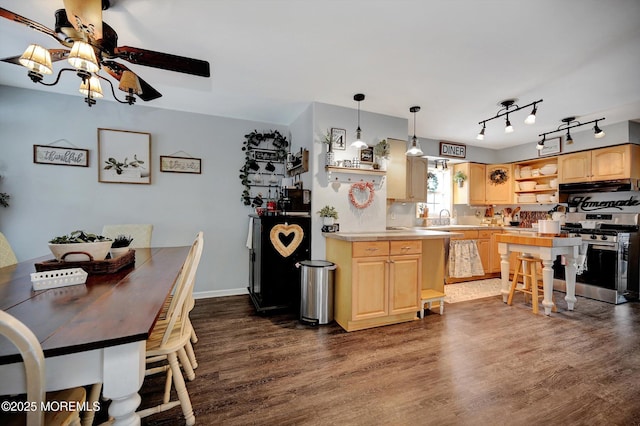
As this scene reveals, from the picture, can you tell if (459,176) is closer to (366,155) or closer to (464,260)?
(464,260)

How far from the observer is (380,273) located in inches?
111

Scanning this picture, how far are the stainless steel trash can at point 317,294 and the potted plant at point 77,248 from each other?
1.81 meters

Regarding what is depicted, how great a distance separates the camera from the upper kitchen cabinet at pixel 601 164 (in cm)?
380

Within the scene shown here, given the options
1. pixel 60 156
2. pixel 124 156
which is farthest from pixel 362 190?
pixel 60 156

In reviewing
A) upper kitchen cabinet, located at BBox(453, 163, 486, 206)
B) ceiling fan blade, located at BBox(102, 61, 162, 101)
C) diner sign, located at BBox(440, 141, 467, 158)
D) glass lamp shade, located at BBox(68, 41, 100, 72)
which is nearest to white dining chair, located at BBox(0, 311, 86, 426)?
glass lamp shade, located at BBox(68, 41, 100, 72)

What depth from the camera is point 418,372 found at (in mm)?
2023

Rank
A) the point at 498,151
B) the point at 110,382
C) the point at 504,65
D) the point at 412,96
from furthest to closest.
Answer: the point at 498,151 < the point at 412,96 < the point at 504,65 < the point at 110,382

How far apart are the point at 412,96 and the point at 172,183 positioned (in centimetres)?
333

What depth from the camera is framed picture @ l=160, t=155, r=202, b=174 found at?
3592 millimetres

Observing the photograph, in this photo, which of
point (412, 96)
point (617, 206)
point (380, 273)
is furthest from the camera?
point (617, 206)

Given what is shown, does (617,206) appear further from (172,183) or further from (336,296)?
(172,183)

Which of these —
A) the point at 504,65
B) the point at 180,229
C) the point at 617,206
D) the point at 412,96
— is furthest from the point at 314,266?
the point at 617,206

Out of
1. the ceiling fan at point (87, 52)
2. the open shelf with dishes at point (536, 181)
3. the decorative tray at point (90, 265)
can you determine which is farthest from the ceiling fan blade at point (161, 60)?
the open shelf with dishes at point (536, 181)

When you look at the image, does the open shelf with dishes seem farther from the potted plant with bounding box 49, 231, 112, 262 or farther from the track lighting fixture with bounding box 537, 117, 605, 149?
the potted plant with bounding box 49, 231, 112, 262
